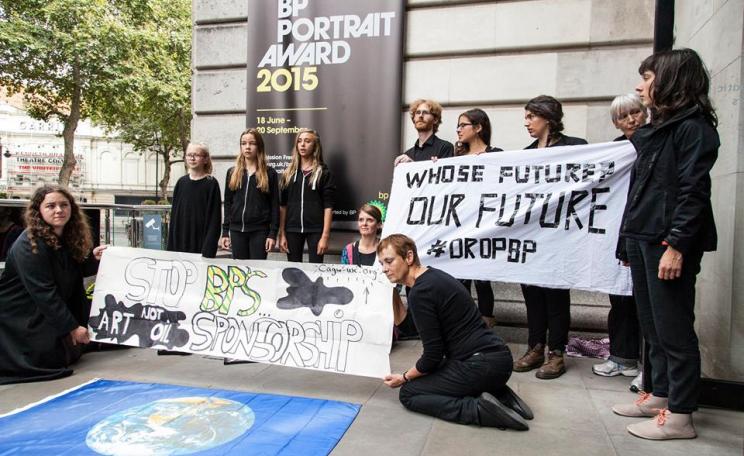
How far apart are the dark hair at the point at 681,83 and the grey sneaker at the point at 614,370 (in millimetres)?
2234

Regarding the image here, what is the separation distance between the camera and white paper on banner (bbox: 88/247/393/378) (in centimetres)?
424

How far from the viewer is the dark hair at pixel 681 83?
10.9 feet

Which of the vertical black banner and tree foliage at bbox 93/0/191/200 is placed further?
tree foliage at bbox 93/0/191/200

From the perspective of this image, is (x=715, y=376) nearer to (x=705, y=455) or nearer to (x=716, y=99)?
(x=705, y=455)

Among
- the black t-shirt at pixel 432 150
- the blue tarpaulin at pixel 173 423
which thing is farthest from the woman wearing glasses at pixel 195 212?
the black t-shirt at pixel 432 150

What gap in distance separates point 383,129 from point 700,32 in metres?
3.39

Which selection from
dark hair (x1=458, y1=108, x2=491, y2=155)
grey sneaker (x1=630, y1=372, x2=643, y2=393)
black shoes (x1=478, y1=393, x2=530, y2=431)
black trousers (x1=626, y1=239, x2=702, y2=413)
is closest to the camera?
black trousers (x1=626, y1=239, x2=702, y2=413)

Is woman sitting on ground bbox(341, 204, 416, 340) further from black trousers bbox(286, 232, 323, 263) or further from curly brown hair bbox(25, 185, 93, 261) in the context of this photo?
curly brown hair bbox(25, 185, 93, 261)

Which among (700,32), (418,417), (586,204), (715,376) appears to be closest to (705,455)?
(715,376)

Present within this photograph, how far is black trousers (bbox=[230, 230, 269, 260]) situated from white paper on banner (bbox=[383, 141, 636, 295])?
135 centimetres

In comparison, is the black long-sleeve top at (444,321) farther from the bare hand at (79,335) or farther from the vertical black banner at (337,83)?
the vertical black banner at (337,83)

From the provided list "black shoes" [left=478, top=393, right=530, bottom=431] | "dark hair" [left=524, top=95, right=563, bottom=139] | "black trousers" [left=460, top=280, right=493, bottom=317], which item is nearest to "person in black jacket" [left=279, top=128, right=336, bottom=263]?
"black trousers" [left=460, top=280, right=493, bottom=317]

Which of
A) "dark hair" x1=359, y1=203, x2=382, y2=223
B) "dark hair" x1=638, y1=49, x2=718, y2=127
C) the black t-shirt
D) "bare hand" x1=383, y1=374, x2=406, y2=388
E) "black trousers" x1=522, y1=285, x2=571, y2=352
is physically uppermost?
"dark hair" x1=638, y1=49, x2=718, y2=127

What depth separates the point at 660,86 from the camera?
134 inches
